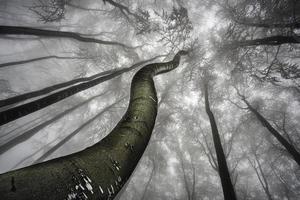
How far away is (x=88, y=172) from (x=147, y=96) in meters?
1.10

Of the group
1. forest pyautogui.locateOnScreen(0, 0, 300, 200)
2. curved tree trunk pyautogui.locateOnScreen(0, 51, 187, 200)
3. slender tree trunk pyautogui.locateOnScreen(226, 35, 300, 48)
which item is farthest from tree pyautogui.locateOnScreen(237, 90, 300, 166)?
curved tree trunk pyautogui.locateOnScreen(0, 51, 187, 200)

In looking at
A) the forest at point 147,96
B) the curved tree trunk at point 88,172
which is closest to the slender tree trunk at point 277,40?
the forest at point 147,96

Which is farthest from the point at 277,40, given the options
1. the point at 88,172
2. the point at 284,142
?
the point at 88,172

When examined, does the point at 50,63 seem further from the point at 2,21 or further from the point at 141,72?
the point at 141,72

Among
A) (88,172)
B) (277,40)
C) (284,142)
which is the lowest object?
(88,172)

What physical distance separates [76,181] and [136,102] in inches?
40.9

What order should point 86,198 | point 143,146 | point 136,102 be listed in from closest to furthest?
point 86,198 < point 143,146 < point 136,102

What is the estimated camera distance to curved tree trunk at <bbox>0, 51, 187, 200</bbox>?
701 millimetres

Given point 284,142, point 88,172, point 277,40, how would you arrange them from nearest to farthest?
point 88,172
point 277,40
point 284,142

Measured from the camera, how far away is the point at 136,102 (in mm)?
1798

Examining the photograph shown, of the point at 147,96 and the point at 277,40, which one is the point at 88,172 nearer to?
the point at 147,96

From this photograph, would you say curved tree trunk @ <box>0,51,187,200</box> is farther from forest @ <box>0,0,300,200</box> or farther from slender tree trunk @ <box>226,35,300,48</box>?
slender tree trunk @ <box>226,35,300,48</box>

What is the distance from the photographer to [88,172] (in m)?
0.91

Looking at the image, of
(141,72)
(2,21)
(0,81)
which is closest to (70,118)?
(0,81)
